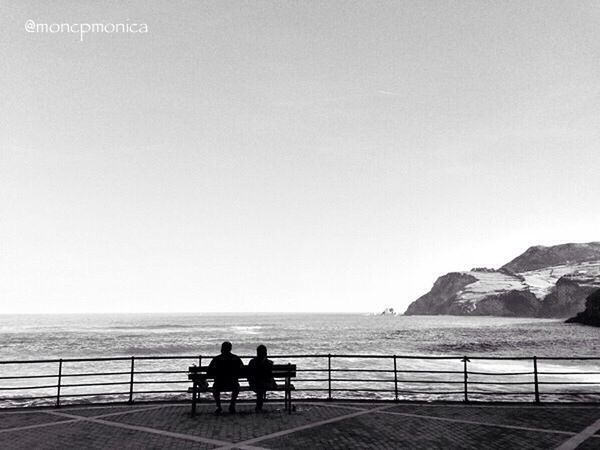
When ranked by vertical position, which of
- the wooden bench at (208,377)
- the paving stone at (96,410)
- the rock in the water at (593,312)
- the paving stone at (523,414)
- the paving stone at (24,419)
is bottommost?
the rock in the water at (593,312)

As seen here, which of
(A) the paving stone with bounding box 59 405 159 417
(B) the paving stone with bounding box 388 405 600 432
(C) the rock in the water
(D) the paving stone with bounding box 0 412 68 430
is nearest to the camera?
(D) the paving stone with bounding box 0 412 68 430

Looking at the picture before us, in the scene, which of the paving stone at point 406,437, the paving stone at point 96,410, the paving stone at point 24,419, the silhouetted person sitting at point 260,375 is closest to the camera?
the paving stone at point 406,437

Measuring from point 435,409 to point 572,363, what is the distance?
3928cm

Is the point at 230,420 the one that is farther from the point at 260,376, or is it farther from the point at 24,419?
the point at 24,419

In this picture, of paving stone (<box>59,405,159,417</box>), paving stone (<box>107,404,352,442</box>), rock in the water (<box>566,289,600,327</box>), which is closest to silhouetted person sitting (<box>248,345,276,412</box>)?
paving stone (<box>107,404,352,442</box>)

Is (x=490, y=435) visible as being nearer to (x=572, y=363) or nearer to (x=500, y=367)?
(x=500, y=367)

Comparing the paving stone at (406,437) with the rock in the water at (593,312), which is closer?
the paving stone at (406,437)

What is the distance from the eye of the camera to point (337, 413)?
409 inches

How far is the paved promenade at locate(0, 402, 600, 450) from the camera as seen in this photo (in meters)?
7.91

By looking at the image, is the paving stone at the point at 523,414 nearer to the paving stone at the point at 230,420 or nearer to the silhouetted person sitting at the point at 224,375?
the paving stone at the point at 230,420

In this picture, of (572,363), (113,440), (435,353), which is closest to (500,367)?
(572,363)

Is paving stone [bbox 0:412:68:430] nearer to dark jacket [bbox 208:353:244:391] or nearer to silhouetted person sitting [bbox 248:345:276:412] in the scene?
dark jacket [bbox 208:353:244:391]

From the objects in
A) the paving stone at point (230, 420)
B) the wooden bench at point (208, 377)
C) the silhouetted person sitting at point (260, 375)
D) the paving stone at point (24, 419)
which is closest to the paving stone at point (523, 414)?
the paving stone at point (230, 420)

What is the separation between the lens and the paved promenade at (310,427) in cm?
791
